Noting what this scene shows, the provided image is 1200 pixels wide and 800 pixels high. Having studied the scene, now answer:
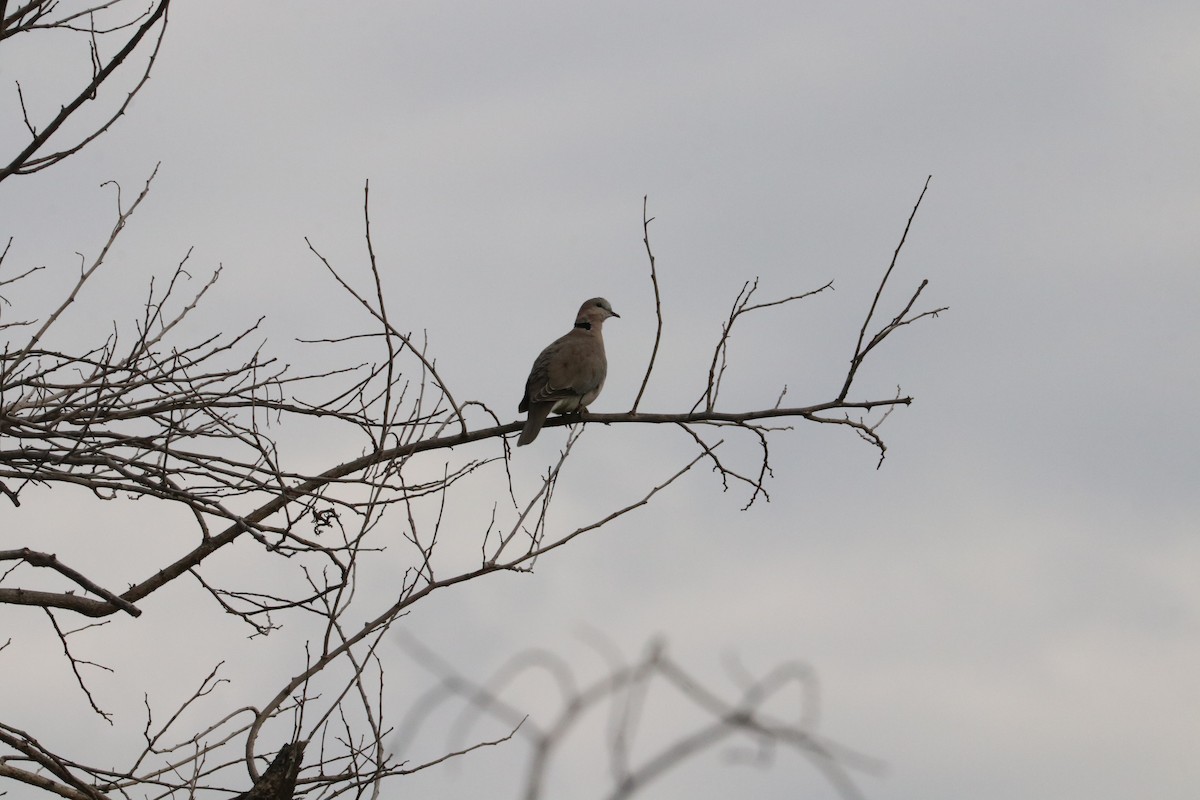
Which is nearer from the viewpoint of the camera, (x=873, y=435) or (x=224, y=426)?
(x=224, y=426)

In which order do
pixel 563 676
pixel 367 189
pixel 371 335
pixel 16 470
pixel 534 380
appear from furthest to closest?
pixel 534 380, pixel 371 335, pixel 367 189, pixel 16 470, pixel 563 676

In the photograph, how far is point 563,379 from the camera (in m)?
7.78

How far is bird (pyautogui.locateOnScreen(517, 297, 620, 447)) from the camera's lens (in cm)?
752

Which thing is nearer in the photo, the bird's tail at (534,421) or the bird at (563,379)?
the bird's tail at (534,421)

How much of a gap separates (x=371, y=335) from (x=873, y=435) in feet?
7.13

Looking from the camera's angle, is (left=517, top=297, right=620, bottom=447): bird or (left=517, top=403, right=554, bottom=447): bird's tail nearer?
(left=517, top=403, right=554, bottom=447): bird's tail

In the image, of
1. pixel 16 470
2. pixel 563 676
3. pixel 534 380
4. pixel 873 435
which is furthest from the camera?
pixel 534 380

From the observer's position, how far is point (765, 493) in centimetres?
584

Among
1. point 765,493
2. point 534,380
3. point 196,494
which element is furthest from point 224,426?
point 534,380

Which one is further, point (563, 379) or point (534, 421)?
point (563, 379)

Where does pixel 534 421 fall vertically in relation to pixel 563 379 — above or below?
below

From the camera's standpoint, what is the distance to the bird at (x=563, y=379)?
7.52m

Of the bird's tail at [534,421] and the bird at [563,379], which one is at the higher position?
the bird at [563,379]

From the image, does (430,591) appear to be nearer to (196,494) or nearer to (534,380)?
(196,494)
